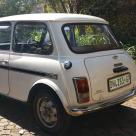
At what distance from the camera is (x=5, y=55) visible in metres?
5.99

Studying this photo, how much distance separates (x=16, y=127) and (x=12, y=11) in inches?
873

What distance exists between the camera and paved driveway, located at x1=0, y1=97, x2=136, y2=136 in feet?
17.8

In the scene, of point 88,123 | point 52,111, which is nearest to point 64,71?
point 52,111

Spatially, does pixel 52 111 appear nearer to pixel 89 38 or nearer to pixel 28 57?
pixel 28 57

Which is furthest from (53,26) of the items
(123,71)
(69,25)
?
(123,71)

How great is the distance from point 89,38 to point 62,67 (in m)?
0.99

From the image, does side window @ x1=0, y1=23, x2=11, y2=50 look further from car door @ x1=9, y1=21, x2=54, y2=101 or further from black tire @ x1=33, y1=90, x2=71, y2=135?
black tire @ x1=33, y1=90, x2=71, y2=135

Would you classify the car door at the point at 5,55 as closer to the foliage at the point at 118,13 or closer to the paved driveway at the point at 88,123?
the paved driveway at the point at 88,123

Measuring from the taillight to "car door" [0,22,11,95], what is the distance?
5.10 ft

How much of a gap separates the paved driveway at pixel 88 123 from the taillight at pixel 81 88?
29.1 inches

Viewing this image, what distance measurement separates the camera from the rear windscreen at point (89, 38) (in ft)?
17.3

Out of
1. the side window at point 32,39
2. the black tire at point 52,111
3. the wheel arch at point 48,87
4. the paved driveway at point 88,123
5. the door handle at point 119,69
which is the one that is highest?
the side window at point 32,39

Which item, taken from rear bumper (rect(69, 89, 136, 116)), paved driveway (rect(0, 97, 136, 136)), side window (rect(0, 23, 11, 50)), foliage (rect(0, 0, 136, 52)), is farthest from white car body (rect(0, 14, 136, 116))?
foliage (rect(0, 0, 136, 52))

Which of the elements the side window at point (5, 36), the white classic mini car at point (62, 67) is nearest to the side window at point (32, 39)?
the white classic mini car at point (62, 67)
